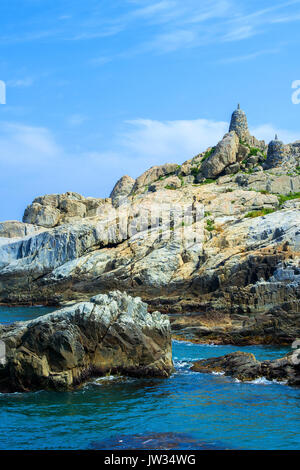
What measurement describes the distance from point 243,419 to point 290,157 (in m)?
71.6

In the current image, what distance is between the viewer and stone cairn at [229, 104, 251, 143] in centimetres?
9088

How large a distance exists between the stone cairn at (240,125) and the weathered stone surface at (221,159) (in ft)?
19.4

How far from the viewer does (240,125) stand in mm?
91188

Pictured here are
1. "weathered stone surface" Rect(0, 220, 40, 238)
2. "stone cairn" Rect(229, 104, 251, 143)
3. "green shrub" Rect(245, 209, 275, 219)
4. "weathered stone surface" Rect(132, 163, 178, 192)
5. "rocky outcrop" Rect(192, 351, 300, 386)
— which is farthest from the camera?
"weathered stone surface" Rect(132, 163, 178, 192)

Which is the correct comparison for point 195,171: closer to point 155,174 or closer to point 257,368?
point 155,174

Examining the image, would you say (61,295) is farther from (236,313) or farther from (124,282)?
(236,313)

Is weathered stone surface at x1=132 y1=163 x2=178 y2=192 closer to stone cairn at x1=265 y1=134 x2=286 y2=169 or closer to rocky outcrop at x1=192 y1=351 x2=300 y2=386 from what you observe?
stone cairn at x1=265 y1=134 x2=286 y2=169

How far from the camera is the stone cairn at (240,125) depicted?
9088 centimetres

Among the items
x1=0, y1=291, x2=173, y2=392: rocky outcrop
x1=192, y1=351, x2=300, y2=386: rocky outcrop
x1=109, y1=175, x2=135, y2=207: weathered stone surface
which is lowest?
x1=192, y1=351, x2=300, y2=386: rocky outcrop

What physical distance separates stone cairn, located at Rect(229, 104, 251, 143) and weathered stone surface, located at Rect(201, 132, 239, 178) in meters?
5.92

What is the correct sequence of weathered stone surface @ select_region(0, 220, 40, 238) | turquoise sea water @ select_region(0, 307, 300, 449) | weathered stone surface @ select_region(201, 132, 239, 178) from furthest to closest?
weathered stone surface @ select_region(201, 132, 239, 178) → weathered stone surface @ select_region(0, 220, 40, 238) → turquoise sea water @ select_region(0, 307, 300, 449)

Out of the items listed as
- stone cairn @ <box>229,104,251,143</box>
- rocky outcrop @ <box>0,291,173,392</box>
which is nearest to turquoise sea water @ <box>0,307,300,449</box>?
rocky outcrop @ <box>0,291,173,392</box>

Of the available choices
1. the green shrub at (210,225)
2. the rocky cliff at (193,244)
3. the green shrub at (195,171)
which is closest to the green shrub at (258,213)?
the rocky cliff at (193,244)
